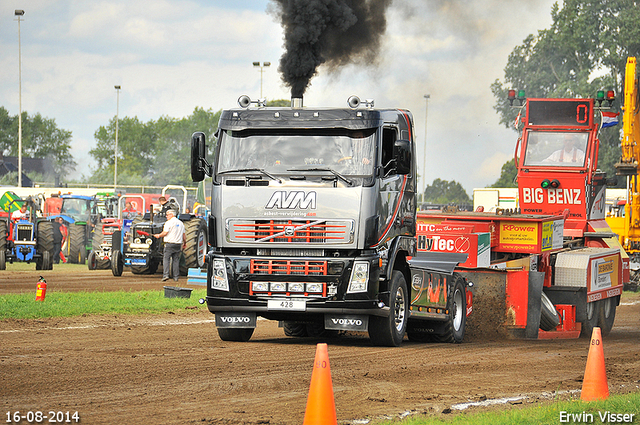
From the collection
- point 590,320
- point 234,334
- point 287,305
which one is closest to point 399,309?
point 287,305

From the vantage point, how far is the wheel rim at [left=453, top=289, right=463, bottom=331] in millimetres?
13484

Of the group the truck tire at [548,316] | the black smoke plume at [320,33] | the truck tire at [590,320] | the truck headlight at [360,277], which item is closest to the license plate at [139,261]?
the black smoke plume at [320,33]

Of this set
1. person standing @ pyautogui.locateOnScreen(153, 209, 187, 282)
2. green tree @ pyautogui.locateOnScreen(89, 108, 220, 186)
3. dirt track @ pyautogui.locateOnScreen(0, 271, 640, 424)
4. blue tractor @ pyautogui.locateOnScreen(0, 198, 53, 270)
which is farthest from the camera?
green tree @ pyautogui.locateOnScreen(89, 108, 220, 186)

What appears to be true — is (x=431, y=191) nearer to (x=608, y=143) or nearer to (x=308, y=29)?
(x=608, y=143)

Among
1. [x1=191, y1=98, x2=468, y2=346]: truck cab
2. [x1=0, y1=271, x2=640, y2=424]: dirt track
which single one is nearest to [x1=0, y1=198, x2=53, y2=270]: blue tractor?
[x1=0, y1=271, x2=640, y2=424]: dirt track

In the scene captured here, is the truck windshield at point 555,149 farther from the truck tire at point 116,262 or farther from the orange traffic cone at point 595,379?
the truck tire at point 116,262

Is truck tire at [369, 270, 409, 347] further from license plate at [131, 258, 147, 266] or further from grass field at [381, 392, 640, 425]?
license plate at [131, 258, 147, 266]

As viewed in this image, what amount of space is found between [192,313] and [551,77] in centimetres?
5684

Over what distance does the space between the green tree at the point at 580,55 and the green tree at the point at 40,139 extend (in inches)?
2496

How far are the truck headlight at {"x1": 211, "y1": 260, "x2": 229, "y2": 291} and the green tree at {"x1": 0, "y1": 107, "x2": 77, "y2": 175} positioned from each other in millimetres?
103076

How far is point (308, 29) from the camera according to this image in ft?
54.4

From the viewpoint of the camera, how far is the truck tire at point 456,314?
13.3 meters

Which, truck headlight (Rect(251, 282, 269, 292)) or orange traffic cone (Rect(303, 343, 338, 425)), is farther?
truck headlight (Rect(251, 282, 269, 292))

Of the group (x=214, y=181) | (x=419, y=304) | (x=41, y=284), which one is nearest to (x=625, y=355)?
(x=419, y=304)
